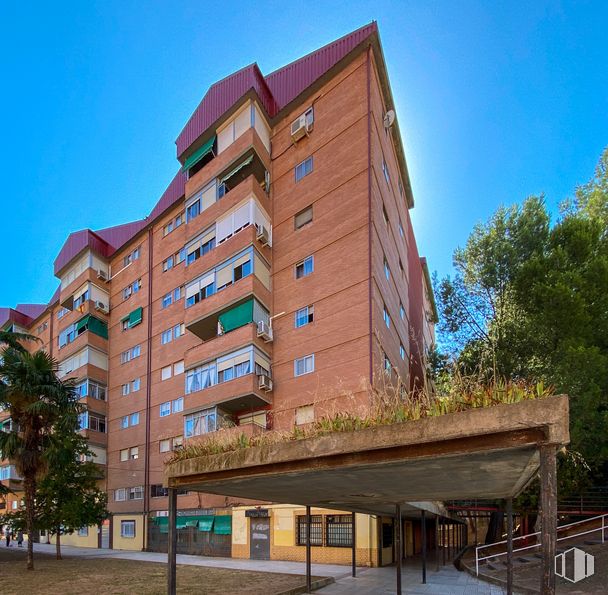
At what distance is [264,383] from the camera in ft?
88.1

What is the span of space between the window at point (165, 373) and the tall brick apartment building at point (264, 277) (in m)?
0.13

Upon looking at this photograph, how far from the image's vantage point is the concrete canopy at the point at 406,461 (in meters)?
5.07

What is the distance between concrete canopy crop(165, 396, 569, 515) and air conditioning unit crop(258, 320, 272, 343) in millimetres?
16931

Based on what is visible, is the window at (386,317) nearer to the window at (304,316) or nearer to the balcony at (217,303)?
the window at (304,316)

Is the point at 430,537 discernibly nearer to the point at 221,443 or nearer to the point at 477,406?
the point at 221,443

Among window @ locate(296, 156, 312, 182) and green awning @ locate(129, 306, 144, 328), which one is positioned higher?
window @ locate(296, 156, 312, 182)

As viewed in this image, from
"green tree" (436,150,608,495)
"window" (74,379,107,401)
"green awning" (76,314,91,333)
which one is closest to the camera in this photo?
"green tree" (436,150,608,495)

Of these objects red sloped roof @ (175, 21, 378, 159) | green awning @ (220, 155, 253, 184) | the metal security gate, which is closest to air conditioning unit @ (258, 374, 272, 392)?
the metal security gate

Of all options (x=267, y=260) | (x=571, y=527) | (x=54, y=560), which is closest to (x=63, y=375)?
(x=54, y=560)

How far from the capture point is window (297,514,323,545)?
78.2 feet

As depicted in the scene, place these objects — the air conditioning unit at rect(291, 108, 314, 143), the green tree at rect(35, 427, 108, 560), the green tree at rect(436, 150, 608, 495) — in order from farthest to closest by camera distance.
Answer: the air conditioning unit at rect(291, 108, 314, 143), the green tree at rect(35, 427, 108, 560), the green tree at rect(436, 150, 608, 495)

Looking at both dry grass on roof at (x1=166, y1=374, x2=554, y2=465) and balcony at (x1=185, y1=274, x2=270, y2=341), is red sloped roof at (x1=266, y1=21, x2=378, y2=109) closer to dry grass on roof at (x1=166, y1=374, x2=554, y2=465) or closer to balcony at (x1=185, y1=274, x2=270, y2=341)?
balcony at (x1=185, y1=274, x2=270, y2=341)

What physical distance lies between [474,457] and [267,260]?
24.4m

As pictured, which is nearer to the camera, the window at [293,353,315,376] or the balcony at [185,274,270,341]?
the window at [293,353,315,376]
